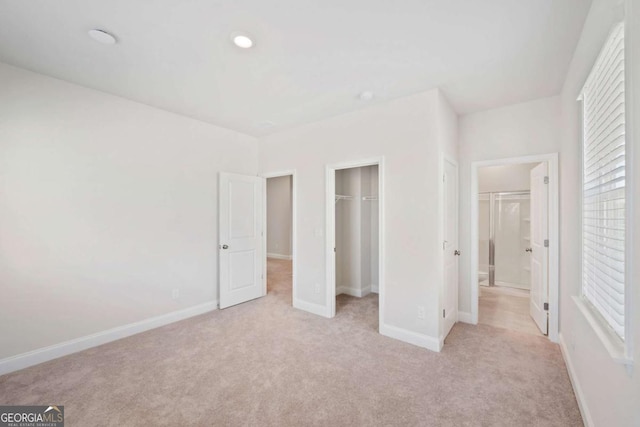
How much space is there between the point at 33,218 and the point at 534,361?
4.92 meters

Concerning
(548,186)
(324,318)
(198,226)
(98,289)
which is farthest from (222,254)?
(548,186)

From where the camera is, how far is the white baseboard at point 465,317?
350 cm

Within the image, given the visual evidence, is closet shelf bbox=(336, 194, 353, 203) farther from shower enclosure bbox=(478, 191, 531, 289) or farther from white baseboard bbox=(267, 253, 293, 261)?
white baseboard bbox=(267, 253, 293, 261)

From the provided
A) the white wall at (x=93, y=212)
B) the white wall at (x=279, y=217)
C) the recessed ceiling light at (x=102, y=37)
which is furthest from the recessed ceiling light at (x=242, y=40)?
the white wall at (x=279, y=217)

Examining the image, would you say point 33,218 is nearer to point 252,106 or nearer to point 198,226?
point 198,226

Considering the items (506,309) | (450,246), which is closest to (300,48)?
(450,246)

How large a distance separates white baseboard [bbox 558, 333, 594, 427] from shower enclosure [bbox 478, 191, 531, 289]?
2.61 meters

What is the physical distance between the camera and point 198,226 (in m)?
3.84

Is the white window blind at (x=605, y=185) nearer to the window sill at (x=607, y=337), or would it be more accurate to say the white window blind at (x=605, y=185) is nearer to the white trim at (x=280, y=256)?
the window sill at (x=607, y=337)

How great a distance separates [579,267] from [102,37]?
4058 millimetres

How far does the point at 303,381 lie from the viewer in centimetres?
228

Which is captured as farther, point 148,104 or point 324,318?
point 324,318

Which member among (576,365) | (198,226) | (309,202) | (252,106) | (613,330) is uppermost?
(252,106)

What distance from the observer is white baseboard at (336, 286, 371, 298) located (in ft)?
15.1
